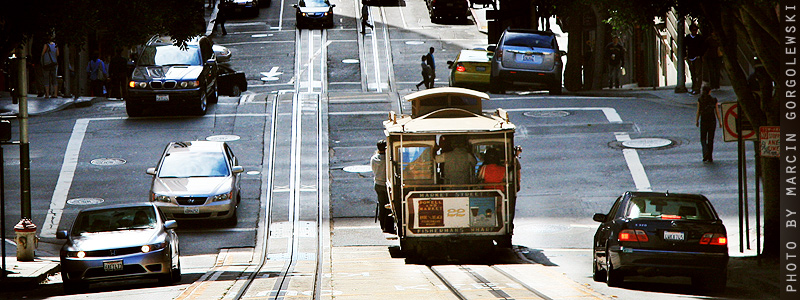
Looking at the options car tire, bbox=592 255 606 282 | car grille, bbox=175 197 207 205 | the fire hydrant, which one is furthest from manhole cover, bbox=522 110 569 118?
the fire hydrant

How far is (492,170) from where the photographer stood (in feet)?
54.3

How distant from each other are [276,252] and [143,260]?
4.00 m

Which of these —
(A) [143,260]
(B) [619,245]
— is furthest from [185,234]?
(B) [619,245]

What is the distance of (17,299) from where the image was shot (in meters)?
15.2

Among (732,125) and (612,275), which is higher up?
(732,125)

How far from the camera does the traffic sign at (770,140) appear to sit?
15789 mm

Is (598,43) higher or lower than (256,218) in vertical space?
higher

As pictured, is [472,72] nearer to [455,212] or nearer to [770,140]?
[455,212]

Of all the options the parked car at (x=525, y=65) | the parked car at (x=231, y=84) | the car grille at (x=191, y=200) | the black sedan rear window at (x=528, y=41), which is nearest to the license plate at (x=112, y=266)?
the car grille at (x=191, y=200)

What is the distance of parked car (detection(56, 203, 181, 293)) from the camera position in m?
15.3

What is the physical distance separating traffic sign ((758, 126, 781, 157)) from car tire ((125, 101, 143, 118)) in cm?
1866

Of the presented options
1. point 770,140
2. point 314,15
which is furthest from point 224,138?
point 314,15

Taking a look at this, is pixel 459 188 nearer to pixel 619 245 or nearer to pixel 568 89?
pixel 619 245

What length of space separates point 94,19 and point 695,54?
19557mm
